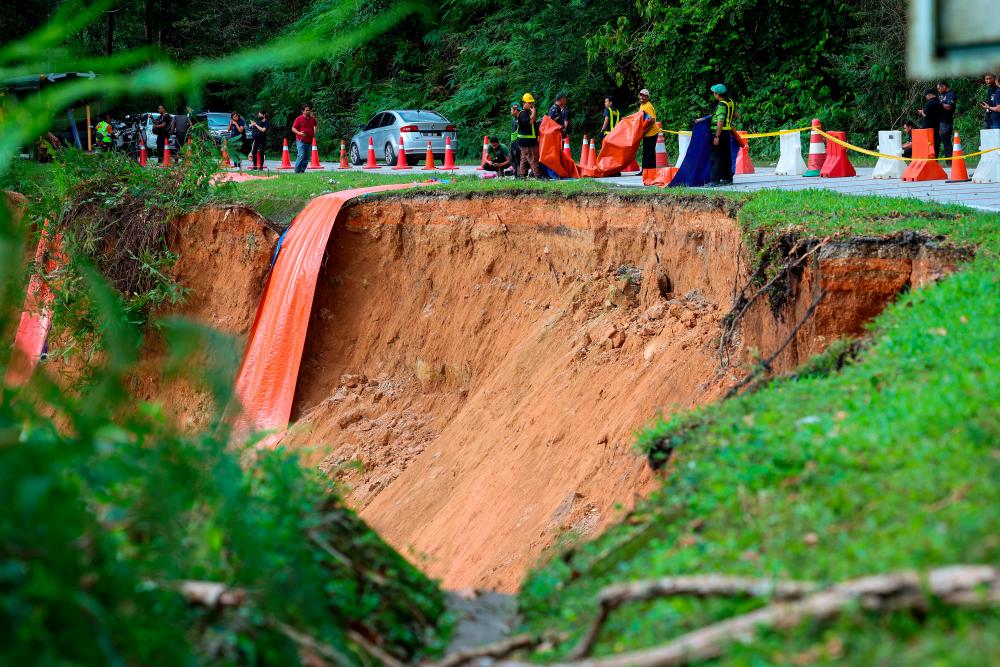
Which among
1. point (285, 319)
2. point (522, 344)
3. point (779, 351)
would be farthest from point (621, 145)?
point (779, 351)

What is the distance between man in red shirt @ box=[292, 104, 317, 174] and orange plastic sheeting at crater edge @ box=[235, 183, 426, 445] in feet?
28.8

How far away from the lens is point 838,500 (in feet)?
14.7

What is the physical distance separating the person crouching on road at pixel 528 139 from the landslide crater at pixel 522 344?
3.59 metres

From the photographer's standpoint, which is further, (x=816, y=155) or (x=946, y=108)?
(x=816, y=155)

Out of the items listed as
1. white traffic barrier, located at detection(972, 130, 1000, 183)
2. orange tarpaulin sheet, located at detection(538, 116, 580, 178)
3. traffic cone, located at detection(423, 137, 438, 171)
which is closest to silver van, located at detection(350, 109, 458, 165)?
traffic cone, located at detection(423, 137, 438, 171)

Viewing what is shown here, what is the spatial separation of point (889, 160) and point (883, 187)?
7.77ft

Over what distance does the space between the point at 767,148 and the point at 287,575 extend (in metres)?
21.2

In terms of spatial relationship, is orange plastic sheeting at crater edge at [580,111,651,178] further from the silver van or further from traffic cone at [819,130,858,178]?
the silver van

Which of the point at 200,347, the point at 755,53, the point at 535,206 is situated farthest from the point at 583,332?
the point at 755,53

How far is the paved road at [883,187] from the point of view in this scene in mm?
12156

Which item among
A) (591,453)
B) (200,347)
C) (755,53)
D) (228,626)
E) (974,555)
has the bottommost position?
(591,453)

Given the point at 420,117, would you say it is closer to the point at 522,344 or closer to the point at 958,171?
the point at 958,171

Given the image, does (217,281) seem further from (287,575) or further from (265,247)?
(287,575)

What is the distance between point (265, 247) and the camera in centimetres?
1462
